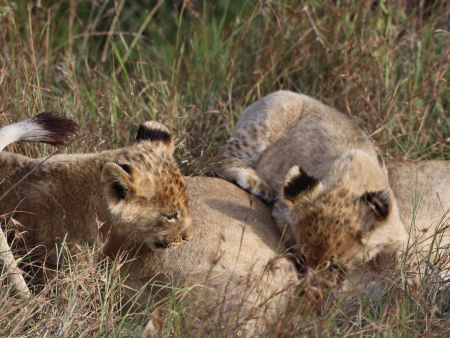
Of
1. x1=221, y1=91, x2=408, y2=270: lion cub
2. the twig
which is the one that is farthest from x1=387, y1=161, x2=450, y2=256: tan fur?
the twig

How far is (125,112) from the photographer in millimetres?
5977

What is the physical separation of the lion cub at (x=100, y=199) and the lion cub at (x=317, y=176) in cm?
65

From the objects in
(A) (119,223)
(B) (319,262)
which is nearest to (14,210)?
(A) (119,223)

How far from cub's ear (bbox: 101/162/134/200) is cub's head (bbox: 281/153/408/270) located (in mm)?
891

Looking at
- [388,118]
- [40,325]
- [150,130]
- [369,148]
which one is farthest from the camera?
[388,118]

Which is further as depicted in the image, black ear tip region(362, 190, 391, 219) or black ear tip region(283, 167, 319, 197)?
black ear tip region(283, 167, 319, 197)

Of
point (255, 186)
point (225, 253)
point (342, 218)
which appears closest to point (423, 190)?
point (255, 186)

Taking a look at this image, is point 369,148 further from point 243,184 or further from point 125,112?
point 125,112

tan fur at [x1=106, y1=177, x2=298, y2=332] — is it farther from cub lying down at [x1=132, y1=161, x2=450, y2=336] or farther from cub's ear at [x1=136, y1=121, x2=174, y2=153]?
cub's ear at [x1=136, y1=121, x2=174, y2=153]

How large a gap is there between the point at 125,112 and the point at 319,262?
1.93 m

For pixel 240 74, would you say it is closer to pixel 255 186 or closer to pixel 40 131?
pixel 255 186

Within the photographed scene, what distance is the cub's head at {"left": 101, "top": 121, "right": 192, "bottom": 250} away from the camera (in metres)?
4.35

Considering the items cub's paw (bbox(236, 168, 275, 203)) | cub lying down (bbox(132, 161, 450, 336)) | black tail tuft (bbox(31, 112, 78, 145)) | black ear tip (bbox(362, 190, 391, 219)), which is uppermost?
black tail tuft (bbox(31, 112, 78, 145))

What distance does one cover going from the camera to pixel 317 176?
17.9ft
